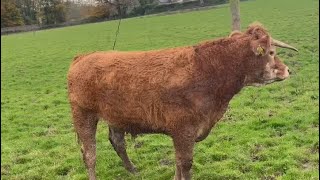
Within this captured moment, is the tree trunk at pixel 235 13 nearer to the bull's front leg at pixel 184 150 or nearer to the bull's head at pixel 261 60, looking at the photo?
the bull's head at pixel 261 60

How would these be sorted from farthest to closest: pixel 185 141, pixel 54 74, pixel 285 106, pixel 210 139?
pixel 54 74, pixel 285 106, pixel 210 139, pixel 185 141

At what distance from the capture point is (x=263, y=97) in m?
11.9

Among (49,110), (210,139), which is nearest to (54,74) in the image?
(49,110)

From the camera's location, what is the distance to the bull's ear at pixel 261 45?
5902mm

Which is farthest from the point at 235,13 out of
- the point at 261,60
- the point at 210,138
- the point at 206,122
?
the point at 206,122

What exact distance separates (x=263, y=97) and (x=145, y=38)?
2001 centimetres

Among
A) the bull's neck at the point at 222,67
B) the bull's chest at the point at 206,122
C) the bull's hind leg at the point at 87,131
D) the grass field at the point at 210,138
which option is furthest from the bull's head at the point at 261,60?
the bull's hind leg at the point at 87,131

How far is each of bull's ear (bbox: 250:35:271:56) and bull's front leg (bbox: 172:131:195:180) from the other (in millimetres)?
1352

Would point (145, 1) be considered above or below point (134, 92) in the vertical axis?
above

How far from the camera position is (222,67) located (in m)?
6.05

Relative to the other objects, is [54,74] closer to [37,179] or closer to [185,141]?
[37,179]

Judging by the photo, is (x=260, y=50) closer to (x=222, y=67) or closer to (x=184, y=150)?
(x=222, y=67)

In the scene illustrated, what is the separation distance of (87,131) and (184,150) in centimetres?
167

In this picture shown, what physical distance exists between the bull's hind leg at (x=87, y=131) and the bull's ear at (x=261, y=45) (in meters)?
2.52
